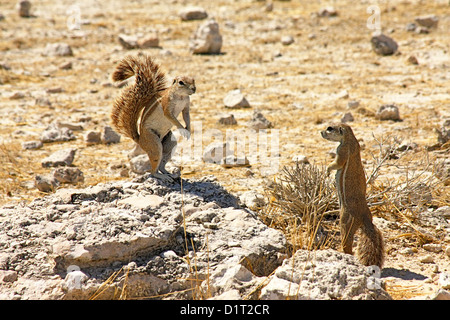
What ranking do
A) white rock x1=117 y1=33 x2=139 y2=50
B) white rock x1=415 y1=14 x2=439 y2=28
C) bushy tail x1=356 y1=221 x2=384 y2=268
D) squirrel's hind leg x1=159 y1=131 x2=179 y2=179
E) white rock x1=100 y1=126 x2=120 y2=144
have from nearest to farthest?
bushy tail x1=356 y1=221 x2=384 y2=268 → squirrel's hind leg x1=159 y1=131 x2=179 y2=179 → white rock x1=100 y1=126 x2=120 y2=144 → white rock x1=415 y1=14 x2=439 y2=28 → white rock x1=117 y1=33 x2=139 y2=50

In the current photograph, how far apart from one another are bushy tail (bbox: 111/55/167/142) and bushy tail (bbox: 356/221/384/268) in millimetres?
2521

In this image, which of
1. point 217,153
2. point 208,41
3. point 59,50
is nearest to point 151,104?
point 217,153

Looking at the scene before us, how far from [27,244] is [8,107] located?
7053 mm

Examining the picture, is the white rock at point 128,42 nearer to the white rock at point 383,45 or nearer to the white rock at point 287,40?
the white rock at point 287,40

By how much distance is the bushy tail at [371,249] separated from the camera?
13.8 feet

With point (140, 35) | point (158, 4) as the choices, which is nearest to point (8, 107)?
point (140, 35)

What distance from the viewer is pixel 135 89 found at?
5387 mm

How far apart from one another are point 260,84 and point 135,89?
635cm

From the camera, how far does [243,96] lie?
10.2 metres

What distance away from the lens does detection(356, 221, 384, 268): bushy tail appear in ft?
13.8

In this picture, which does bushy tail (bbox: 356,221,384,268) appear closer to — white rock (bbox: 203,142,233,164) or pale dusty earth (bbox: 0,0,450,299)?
pale dusty earth (bbox: 0,0,450,299)

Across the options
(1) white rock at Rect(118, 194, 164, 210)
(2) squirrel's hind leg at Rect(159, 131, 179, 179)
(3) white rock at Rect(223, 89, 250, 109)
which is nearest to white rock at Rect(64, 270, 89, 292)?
(1) white rock at Rect(118, 194, 164, 210)

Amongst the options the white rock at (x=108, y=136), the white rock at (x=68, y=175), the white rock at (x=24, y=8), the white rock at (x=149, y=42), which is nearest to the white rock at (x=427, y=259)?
the white rock at (x=68, y=175)

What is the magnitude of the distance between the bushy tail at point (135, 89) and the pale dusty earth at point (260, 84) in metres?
1.15
